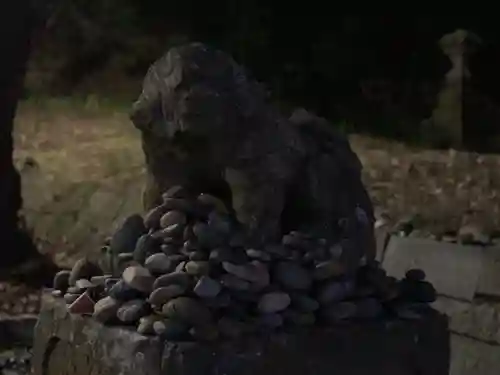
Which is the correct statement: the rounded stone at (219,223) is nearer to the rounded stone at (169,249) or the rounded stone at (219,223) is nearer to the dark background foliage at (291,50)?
the rounded stone at (169,249)

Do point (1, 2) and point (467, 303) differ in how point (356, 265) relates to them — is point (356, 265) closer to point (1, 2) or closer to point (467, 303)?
point (467, 303)

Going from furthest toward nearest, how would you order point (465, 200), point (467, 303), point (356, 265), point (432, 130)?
1. point (432, 130)
2. point (465, 200)
3. point (467, 303)
4. point (356, 265)

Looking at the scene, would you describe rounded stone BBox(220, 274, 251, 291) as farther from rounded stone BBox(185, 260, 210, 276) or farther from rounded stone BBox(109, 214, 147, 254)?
rounded stone BBox(109, 214, 147, 254)

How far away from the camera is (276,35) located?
339 centimetres

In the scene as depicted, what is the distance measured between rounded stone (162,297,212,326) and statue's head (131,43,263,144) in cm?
23

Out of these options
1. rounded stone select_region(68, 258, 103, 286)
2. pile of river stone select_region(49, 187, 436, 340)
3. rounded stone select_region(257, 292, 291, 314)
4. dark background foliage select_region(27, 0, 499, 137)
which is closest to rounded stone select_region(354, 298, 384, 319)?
pile of river stone select_region(49, 187, 436, 340)

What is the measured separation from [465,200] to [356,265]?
179 centimetres

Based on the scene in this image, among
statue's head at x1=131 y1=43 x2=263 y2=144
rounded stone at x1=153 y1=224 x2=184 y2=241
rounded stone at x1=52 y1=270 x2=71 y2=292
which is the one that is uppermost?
statue's head at x1=131 y1=43 x2=263 y2=144

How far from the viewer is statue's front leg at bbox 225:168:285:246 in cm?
119

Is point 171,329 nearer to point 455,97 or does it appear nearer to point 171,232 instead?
point 171,232

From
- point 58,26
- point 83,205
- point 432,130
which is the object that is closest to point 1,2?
point 58,26

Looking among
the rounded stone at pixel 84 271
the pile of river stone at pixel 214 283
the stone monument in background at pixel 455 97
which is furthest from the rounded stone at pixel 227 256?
the stone monument in background at pixel 455 97

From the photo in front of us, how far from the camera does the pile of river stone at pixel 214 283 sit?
3.50 ft

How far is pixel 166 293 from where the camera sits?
107 centimetres
